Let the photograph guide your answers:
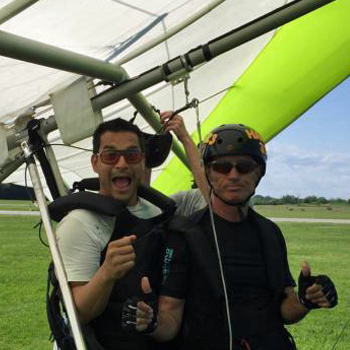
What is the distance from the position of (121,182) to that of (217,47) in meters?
0.66

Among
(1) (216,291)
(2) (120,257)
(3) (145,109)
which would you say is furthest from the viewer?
(3) (145,109)

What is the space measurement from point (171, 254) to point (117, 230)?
236mm

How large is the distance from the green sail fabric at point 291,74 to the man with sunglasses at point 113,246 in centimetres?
353

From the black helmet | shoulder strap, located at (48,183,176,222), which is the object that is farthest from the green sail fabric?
shoulder strap, located at (48,183,176,222)

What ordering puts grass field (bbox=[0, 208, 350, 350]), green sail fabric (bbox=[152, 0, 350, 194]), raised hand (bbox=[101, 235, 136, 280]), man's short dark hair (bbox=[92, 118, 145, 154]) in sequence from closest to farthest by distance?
raised hand (bbox=[101, 235, 136, 280]) → man's short dark hair (bbox=[92, 118, 145, 154]) → green sail fabric (bbox=[152, 0, 350, 194]) → grass field (bbox=[0, 208, 350, 350])

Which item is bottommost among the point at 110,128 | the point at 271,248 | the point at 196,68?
the point at 271,248

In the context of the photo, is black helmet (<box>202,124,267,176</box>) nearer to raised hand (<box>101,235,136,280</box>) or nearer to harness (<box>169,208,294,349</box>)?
harness (<box>169,208,294,349</box>)

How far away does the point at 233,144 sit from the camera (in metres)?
2.12

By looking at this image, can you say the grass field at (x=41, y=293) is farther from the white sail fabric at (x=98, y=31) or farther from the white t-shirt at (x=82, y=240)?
the white t-shirt at (x=82, y=240)

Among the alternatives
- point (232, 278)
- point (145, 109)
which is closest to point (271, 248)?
point (232, 278)

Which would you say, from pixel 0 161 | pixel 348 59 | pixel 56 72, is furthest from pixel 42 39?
pixel 348 59

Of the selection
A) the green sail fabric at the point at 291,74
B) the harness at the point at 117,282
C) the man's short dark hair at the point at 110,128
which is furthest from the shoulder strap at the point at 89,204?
the green sail fabric at the point at 291,74

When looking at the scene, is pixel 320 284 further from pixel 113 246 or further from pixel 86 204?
pixel 86 204

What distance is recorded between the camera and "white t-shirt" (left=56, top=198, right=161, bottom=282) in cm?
171
